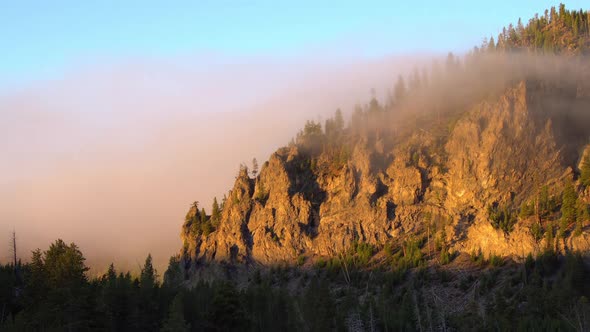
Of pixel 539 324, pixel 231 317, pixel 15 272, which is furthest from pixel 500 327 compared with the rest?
pixel 15 272

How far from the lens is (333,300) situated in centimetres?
14938

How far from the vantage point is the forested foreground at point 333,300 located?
91.1m

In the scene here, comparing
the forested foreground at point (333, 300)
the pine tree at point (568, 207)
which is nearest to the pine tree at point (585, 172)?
the pine tree at point (568, 207)

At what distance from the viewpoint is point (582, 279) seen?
139 metres

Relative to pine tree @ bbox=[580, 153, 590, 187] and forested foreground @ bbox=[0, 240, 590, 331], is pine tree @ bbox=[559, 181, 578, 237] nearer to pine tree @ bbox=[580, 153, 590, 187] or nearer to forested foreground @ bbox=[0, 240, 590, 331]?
pine tree @ bbox=[580, 153, 590, 187]

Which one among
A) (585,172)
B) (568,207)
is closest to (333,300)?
(568,207)

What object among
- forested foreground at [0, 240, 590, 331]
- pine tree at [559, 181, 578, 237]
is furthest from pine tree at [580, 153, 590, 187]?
forested foreground at [0, 240, 590, 331]

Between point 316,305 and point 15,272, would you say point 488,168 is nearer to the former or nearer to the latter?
point 316,305

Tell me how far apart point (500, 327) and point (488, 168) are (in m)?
90.9

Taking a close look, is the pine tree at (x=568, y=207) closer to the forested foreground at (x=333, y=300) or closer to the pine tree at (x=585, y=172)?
the pine tree at (x=585, y=172)

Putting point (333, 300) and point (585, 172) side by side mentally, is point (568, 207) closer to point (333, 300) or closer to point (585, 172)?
point (585, 172)

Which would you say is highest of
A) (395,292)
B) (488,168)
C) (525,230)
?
(488,168)

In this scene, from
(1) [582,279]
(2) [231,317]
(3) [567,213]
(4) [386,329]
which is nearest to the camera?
(2) [231,317]

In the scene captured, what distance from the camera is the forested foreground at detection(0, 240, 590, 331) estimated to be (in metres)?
91.1
